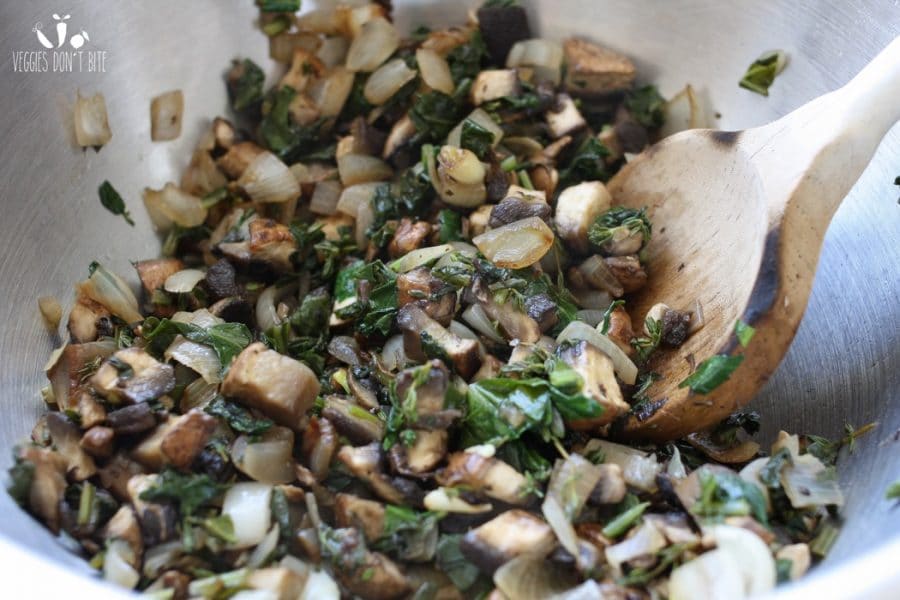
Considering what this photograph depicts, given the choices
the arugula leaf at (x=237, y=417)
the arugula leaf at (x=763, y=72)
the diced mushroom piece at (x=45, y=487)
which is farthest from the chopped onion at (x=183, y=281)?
the arugula leaf at (x=763, y=72)

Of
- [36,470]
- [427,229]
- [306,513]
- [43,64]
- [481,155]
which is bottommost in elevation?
[306,513]

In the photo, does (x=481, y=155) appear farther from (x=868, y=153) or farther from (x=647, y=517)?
(x=647, y=517)

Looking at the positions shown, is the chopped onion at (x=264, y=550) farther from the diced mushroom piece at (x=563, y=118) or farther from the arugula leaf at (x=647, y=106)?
the arugula leaf at (x=647, y=106)

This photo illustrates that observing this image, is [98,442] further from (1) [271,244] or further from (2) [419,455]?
(1) [271,244]

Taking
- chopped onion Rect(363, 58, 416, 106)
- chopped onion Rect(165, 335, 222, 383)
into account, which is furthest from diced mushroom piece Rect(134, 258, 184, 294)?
chopped onion Rect(363, 58, 416, 106)

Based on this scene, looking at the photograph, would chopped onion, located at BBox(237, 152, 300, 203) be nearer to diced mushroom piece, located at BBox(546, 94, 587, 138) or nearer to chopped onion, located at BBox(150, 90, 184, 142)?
chopped onion, located at BBox(150, 90, 184, 142)

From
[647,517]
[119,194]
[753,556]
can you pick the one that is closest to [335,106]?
[119,194]
